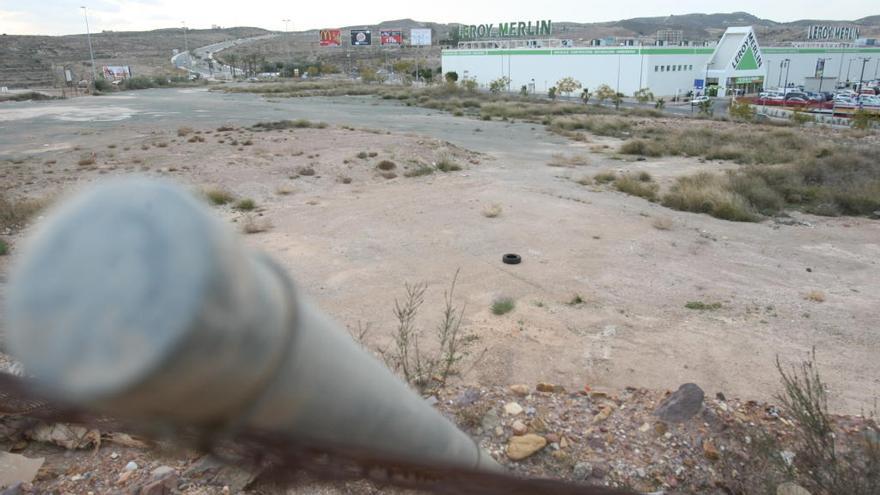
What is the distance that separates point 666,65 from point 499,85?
18.9 meters

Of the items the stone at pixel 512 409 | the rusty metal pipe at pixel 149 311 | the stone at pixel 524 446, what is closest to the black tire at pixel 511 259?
the stone at pixel 512 409

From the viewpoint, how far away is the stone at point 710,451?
4.68m

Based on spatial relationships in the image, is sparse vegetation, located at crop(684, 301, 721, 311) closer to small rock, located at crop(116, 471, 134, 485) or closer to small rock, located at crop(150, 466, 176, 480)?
small rock, located at crop(150, 466, 176, 480)

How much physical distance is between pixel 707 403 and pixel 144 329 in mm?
5770

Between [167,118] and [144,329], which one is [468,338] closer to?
[144,329]

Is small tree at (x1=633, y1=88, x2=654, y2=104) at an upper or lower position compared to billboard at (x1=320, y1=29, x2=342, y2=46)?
lower

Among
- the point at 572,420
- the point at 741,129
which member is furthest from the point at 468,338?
the point at 741,129

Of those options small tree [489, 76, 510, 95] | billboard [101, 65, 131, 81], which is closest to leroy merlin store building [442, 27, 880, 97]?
small tree [489, 76, 510, 95]

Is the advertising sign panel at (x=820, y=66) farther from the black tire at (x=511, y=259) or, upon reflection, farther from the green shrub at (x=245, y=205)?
the green shrub at (x=245, y=205)

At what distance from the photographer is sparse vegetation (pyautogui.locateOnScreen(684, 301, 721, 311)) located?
9945 millimetres

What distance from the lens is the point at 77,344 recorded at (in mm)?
792

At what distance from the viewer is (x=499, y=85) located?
7188 centimetres

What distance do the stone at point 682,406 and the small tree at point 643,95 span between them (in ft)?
192

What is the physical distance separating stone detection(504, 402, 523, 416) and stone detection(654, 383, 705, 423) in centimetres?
124
